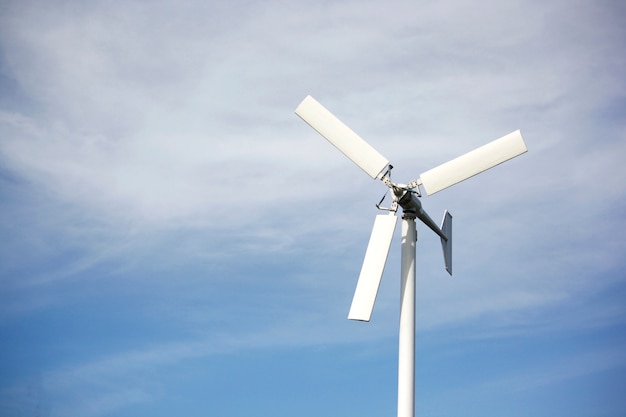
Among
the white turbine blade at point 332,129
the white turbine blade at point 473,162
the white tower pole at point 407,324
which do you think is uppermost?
the white turbine blade at point 332,129

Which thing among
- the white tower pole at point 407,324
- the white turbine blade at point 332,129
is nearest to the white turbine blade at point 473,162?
the white tower pole at point 407,324

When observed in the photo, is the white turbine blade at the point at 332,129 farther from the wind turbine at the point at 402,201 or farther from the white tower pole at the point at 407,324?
the white tower pole at the point at 407,324

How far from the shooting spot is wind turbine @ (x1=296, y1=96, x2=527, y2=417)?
77.2ft

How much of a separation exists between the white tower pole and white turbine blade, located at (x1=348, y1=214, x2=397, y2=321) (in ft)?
4.79

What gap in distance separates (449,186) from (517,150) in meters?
2.56

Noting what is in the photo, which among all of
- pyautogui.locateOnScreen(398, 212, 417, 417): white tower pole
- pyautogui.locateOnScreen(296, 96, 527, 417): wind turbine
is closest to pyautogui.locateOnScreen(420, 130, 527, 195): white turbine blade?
pyautogui.locateOnScreen(296, 96, 527, 417): wind turbine

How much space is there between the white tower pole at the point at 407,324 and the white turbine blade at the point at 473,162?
147 centimetres

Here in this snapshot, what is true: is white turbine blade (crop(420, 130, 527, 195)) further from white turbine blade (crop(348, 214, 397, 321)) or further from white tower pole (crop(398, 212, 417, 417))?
white turbine blade (crop(348, 214, 397, 321))

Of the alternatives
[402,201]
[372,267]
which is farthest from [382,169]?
[372,267]

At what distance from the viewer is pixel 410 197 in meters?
25.3

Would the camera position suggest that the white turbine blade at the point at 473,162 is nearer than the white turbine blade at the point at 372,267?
No

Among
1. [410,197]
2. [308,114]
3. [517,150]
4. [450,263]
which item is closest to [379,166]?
[410,197]

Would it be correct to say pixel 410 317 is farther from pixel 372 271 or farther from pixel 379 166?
pixel 379 166

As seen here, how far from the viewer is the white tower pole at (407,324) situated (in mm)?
23625
